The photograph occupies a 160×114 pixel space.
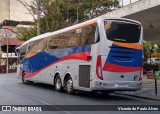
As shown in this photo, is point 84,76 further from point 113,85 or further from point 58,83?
point 58,83

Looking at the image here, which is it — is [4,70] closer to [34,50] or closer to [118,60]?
[34,50]

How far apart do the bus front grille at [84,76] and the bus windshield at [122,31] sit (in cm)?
176

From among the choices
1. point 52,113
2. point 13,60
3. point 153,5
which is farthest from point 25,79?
point 13,60

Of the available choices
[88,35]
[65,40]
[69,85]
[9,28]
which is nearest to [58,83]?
[69,85]

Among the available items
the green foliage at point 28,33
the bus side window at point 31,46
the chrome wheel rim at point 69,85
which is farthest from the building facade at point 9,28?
the chrome wheel rim at point 69,85

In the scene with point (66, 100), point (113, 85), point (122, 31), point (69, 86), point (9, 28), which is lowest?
point (66, 100)

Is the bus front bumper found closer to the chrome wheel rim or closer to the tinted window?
the tinted window

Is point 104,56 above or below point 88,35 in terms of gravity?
below

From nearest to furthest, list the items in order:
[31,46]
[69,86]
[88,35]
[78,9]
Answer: [88,35]
[69,86]
[31,46]
[78,9]

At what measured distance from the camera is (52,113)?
443 inches

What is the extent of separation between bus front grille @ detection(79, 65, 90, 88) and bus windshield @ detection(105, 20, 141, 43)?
1.76 meters

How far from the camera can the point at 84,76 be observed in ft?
53.4

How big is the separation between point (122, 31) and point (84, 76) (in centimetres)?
261

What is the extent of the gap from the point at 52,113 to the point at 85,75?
5.15 metres
